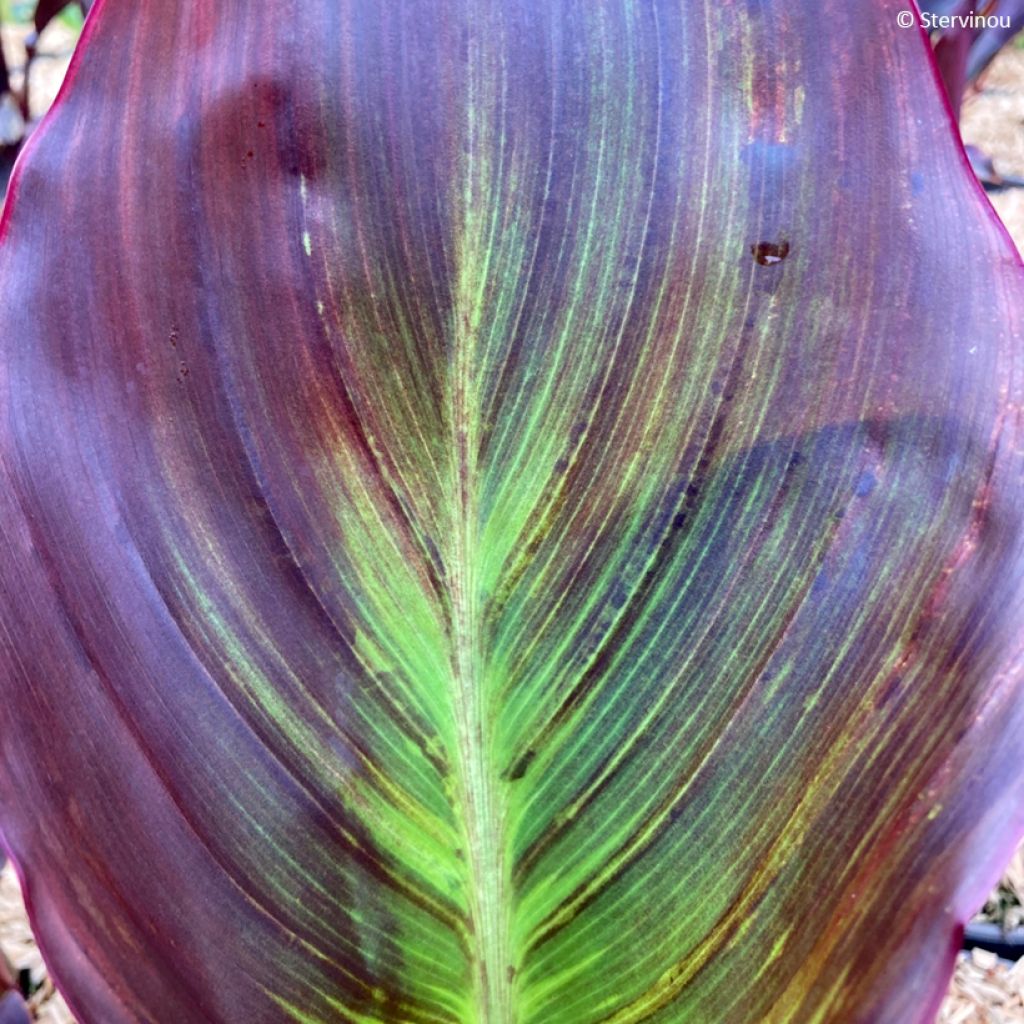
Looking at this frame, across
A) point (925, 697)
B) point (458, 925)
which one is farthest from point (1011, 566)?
point (458, 925)

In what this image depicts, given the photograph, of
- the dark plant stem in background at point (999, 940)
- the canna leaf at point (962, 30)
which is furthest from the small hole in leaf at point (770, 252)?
the dark plant stem in background at point (999, 940)

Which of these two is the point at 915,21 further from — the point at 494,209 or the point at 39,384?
the point at 39,384

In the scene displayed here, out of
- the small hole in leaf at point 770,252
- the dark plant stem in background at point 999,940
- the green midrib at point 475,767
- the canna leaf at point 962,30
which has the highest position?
the canna leaf at point 962,30

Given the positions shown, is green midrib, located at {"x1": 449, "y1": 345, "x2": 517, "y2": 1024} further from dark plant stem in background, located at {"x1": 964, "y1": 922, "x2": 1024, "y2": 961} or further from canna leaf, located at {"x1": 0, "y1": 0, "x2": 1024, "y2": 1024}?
dark plant stem in background, located at {"x1": 964, "y1": 922, "x2": 1024, "y2": 961}

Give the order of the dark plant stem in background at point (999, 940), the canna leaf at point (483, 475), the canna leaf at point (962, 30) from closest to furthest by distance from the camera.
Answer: the canna leaf at point (483, 475) → the canna leaf at point (962, 30) → the dark plant stem in background at point (999, 940)

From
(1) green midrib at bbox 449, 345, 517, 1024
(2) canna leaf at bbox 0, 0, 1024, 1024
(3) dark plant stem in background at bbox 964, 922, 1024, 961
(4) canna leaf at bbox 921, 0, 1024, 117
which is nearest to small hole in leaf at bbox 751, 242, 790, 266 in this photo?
(2) canna leaf at bbox 0, 0, 1024, 1024

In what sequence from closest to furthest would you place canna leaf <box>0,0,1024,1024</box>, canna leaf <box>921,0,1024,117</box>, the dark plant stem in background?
canna leaf <box>0,0,1024,1024</box>
canna leaf <box>921,0,1024,117</box>
the dark plant stem in background

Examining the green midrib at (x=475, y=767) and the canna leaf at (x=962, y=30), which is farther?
the canna leaf at (x=962, y=30)

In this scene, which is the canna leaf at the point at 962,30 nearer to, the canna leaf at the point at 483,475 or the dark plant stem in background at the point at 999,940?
the canna leaf at the point at 483,475
